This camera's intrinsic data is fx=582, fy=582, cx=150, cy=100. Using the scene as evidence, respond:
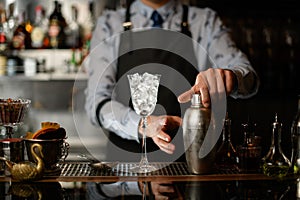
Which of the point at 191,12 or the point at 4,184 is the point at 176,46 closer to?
the point at 191,12

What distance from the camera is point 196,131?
1548 millimetres

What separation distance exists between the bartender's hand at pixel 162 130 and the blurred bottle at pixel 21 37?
200 cm

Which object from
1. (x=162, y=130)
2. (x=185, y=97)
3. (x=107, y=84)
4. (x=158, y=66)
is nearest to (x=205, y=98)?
(x=185, y=97)

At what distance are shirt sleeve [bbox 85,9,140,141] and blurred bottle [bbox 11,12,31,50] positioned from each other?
44.5 inches

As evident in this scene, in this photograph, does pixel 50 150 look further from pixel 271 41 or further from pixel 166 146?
pixel 271 41

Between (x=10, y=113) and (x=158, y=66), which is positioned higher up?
(x=158, y=66)

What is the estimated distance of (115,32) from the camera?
2.61 metres

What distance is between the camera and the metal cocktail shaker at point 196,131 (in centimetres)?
154

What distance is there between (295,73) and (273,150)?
2.09 metres

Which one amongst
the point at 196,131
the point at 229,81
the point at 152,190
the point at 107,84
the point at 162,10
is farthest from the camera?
the point at 162,10

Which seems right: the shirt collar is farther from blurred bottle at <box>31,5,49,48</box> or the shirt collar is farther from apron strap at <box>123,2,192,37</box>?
blurred bottle at <box>31,5,49,48</box>

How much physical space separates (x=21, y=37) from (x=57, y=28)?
0.23m

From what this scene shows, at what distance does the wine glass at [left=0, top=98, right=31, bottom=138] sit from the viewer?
1622 mm

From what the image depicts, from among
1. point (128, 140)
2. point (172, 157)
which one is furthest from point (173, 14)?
point (172, 157)
